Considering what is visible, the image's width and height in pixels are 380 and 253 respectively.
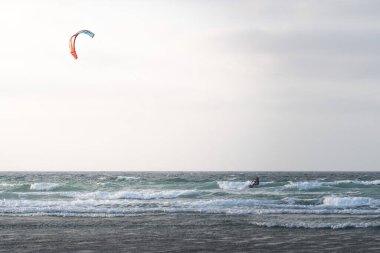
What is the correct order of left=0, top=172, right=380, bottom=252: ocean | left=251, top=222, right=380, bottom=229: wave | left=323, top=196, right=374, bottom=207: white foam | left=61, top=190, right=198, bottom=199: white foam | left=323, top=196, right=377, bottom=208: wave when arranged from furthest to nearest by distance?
left=61, top=190, right=198, bottom=199: white foam
left=323, top=196, right=374, bottom=207: white foam
left=323, top=196, right=377, bottom=208: wave
left=251, top=222, right=380, bottom=229: wave
left=0, top=172, right=380, bottom=252: ocean

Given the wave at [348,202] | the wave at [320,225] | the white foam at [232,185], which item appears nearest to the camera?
the wave at [320,225]

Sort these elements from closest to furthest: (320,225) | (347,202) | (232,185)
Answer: (320,225), (347,202), (232,185)

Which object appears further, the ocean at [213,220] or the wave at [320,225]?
the wave at [320,225]

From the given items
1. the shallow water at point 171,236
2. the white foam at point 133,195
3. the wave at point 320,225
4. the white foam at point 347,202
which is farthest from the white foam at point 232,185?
the wave at point 320,225

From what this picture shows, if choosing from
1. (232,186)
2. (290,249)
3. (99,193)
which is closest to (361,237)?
(290,249)

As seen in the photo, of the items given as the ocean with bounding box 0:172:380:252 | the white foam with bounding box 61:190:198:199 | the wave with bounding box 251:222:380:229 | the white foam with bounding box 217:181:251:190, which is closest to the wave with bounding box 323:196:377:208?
the ocean with bounding box 0:172:380:252

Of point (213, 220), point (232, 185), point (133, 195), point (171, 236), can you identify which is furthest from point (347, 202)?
point (232, 185)

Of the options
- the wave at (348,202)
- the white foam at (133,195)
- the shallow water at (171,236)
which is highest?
the white foam at (133,195)

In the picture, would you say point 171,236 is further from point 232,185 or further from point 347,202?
point 232,185

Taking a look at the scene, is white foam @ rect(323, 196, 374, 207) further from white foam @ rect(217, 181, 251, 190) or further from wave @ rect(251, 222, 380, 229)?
white foam @ rect(217, 181, 251, 190)

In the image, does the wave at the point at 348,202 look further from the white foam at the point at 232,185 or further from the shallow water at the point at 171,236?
the white foam at the point at 232,185

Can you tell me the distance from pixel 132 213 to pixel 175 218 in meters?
2.85

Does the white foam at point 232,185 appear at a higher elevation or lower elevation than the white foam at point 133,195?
higher

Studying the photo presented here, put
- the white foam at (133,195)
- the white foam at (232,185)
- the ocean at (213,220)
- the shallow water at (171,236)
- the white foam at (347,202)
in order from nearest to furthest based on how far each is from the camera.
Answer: the shallow water at (171,236) < the ocean at (213,220) < the white foam at (347,202) < the white foam at (133,195) < the white foam at (232,185)
